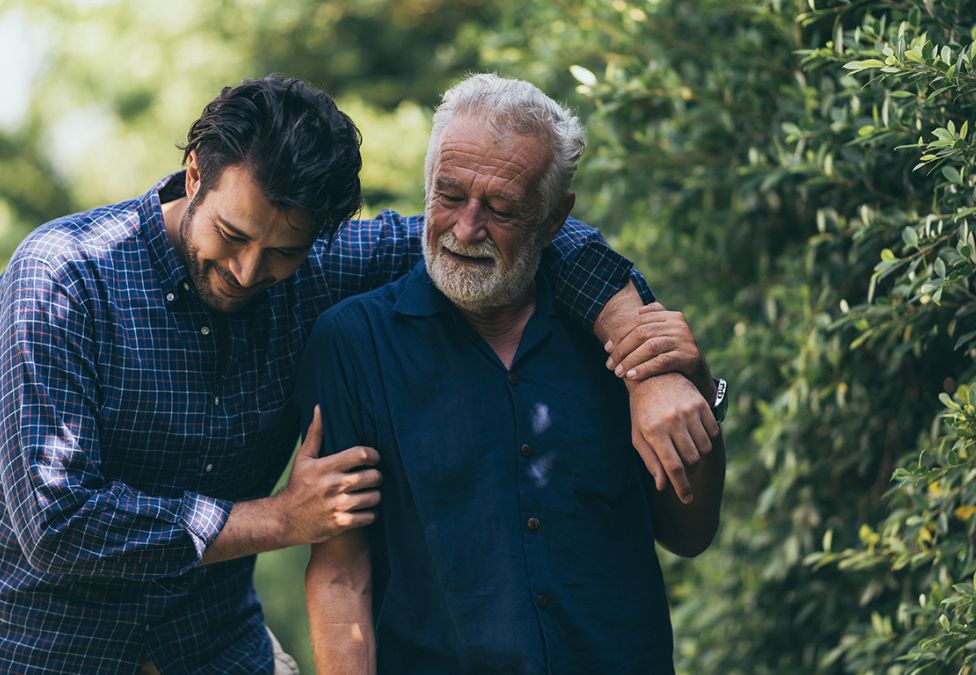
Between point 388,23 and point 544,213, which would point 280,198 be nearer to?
point 544,213

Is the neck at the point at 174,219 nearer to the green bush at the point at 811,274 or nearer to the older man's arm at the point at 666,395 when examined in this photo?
the older man's arm at the point at 666,395

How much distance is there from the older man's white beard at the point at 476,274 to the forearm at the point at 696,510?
539mm

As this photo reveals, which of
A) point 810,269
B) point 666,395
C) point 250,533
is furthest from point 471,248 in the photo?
point 810,269

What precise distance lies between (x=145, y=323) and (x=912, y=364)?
198 centimetres

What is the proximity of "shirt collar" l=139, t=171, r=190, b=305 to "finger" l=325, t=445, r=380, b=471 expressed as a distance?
18.8 inches

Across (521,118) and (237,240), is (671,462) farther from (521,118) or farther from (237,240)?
(237,240)

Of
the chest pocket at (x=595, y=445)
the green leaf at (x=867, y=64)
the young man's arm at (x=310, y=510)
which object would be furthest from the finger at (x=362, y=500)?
the green leaf at (x=867, y=64)

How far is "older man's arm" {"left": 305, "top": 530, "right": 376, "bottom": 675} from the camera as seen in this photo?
8.13 ft

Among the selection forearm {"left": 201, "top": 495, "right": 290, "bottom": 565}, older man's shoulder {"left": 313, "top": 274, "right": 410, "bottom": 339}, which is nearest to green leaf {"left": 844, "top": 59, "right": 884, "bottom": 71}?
older man's shoulder {"left": 313, "top": 274, "right": 410, "bottom": 339}

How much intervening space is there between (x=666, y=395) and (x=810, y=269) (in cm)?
108

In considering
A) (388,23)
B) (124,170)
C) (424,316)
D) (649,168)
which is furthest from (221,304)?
(124,170)

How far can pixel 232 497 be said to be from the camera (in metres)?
2.69

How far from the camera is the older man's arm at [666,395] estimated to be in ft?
7.89

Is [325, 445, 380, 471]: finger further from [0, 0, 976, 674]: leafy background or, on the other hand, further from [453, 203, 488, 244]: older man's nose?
[0, 0, 976, 674]: leafy background
